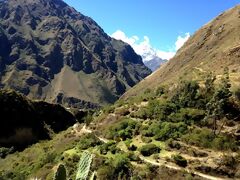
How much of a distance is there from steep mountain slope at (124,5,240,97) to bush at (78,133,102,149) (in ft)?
77.5

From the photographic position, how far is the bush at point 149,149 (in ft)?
194

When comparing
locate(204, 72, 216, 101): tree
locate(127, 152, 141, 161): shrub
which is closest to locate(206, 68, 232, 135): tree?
locate(204, 72, 216, 101): tree

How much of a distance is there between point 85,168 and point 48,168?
5700cm

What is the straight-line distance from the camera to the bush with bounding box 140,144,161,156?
194 feet

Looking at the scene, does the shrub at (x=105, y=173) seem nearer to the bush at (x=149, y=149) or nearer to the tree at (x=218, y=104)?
the bush at (x=149, y=149)

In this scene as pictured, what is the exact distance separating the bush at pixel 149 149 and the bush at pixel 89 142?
1041cm

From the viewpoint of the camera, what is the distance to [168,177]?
53.3 meters

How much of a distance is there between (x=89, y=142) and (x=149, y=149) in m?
12.3

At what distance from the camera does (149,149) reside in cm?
5931

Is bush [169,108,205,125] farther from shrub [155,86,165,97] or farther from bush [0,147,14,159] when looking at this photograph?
bush [0,147,14,159]

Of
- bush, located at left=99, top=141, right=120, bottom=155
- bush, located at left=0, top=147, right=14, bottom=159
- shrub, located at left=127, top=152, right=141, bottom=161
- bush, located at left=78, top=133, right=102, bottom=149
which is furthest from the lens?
bush, located at left=0, top=147, right=14, bottom=159

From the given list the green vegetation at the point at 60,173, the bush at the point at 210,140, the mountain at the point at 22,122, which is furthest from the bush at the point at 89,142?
the green vegetation at the point at 60,173

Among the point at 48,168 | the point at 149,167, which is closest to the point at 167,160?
the point at 149,167

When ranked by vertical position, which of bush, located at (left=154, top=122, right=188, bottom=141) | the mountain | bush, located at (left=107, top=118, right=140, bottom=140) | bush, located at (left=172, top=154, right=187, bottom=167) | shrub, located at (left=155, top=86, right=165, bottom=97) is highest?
the mountain
